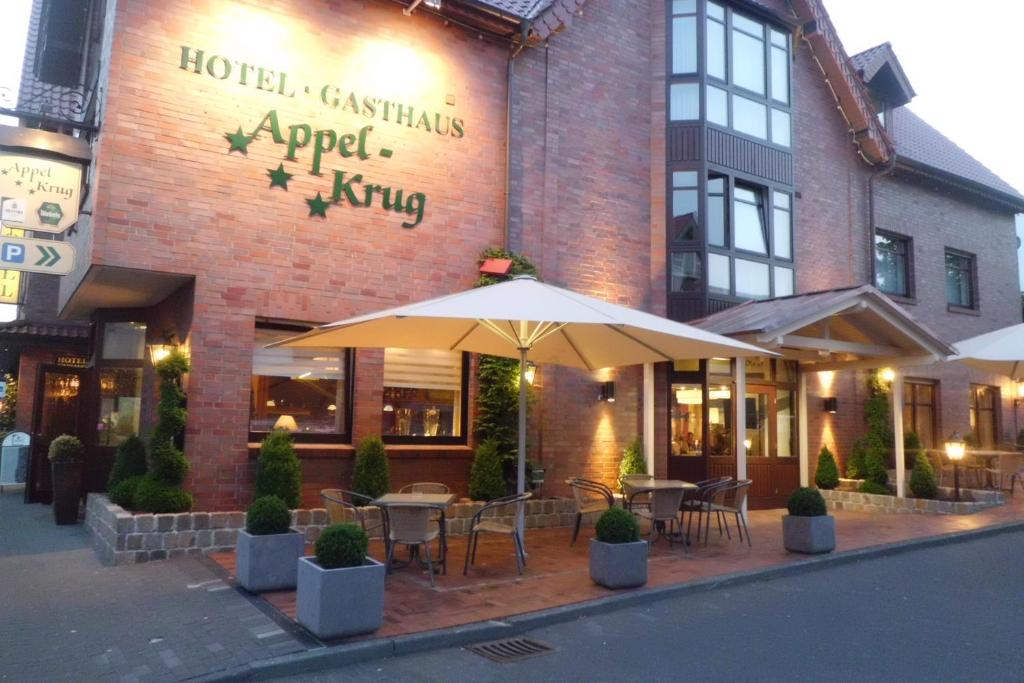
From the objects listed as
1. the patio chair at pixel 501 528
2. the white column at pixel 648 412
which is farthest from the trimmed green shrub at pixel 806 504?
the patio chair at pixel 501 528

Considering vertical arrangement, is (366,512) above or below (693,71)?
below

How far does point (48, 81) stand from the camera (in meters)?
13.7

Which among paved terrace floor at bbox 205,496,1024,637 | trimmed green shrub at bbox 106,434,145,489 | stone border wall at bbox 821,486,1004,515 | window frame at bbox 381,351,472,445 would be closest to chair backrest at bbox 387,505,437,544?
paved terrace floor at bbox 205,496,1024,637

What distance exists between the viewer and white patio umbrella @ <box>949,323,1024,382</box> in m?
11.0

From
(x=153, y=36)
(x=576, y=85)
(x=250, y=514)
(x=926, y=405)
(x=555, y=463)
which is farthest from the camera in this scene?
(x=926, y=405)

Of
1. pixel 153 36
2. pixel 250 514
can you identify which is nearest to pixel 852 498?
pixel 250 514

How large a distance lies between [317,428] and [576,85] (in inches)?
261

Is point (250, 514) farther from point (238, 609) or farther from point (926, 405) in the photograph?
point (926, 405)

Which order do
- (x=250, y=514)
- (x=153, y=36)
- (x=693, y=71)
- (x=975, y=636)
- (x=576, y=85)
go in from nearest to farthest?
(x=975, y=636)
(x=250, y=514)
(x=153, y=36)
(x=576, y=85)
(x=693, y=71)

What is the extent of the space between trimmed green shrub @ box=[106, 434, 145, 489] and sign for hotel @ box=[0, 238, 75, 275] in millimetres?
2254

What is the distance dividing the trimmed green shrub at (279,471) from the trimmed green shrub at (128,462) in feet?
5.39

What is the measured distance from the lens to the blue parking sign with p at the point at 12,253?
8.09 m

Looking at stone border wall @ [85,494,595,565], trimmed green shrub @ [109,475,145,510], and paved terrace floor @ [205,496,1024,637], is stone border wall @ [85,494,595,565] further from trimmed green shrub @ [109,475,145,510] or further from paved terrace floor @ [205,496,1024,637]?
paved terrace floor @ [205,496,1024,637]

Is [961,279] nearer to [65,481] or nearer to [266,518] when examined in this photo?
[266,518]
